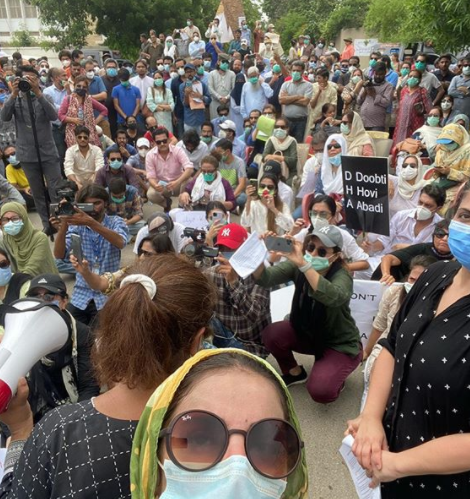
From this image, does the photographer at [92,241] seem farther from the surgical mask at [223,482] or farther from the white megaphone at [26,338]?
the surgical mask at [223,482]

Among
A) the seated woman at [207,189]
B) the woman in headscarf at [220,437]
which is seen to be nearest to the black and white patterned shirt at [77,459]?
the woman in headscarf at [220,437]

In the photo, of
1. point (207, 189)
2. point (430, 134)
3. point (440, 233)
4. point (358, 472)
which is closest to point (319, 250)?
point (440, 233)

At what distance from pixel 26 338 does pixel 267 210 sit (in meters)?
3.62

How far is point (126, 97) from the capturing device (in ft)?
29.9

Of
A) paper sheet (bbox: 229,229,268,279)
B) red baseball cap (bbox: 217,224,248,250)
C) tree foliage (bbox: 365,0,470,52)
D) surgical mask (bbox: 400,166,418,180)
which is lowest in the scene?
surgical mask (bbox: 400,166,418,180)

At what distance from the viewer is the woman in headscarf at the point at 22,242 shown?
164 inches

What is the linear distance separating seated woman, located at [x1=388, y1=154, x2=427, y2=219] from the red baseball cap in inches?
84.2

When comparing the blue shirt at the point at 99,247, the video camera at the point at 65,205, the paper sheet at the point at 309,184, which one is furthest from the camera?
the paper sheet at the point at 309,184

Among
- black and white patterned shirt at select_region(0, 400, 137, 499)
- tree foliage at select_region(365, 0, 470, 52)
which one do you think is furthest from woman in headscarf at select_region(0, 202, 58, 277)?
tree foliage at select_region(365, 0, 470, 52)

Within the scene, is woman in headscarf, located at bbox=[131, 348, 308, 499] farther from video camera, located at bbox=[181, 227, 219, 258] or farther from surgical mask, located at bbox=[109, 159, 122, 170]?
surgical mask, located at bbox=[109, 159, 122, 170]

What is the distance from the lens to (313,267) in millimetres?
3061

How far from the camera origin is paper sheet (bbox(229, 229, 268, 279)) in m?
3.04

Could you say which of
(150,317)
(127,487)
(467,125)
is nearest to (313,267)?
(150,317)

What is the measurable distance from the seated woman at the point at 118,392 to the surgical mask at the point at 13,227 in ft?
8.86
